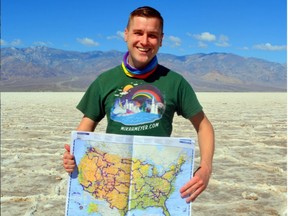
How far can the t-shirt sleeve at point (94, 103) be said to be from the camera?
176 cm

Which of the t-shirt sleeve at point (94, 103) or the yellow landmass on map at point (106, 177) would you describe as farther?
the t-shirt sleeve at point (94, 103)

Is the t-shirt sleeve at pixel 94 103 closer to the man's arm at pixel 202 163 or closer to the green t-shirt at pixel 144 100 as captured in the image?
the green t-shirt at pixel 144 100

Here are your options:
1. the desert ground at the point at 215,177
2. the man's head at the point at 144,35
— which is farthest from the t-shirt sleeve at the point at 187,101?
the desert ground at the point at 215,177

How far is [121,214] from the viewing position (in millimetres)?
1554

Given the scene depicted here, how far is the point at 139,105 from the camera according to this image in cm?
169

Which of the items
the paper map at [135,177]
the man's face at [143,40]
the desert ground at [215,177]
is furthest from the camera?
the desert ground at [215,177]

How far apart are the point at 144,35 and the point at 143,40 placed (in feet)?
0.09

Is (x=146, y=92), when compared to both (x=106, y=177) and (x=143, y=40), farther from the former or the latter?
(x=106, y=177)

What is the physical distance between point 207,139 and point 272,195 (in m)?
2.08

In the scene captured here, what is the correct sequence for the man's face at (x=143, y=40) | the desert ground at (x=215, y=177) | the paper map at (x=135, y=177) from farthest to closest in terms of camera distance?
the desert ground at (x=215, y=177)
the man's face at (x=143, y=40)
the paper map at (x=135, y=177)

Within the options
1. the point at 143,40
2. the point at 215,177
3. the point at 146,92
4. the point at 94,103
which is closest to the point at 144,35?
the point at 143,40

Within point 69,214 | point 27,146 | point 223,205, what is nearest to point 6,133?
point 27,146

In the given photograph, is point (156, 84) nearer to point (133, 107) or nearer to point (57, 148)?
point (133, 107)

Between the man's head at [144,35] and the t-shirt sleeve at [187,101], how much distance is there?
18 cm
